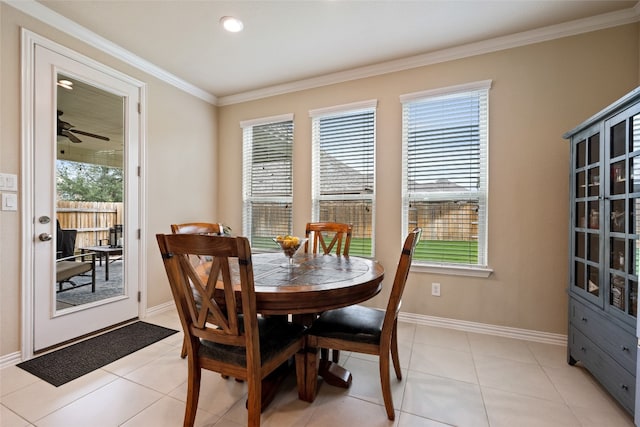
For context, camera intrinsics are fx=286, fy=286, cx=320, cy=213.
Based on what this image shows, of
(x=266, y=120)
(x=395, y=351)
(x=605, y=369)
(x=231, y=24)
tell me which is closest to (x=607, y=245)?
(x=605, y=369)

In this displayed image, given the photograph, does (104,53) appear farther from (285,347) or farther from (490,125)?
(490,125)

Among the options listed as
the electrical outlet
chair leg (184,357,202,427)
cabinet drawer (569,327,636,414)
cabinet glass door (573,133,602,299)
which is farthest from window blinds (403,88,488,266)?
chair leg (184,357,202,427)

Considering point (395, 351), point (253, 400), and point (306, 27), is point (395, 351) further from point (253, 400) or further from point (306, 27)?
point (306, 27)

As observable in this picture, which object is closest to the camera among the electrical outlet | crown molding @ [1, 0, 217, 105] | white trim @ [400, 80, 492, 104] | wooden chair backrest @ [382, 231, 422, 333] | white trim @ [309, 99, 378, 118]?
wooden chair backrest @ [382, 231, 422, 333]

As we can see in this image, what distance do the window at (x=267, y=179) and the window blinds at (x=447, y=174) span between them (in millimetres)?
1418

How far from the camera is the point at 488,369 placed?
203cm

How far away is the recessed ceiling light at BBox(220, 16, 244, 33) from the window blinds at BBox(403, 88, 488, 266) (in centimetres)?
169

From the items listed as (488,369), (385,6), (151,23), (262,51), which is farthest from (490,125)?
(151,23)

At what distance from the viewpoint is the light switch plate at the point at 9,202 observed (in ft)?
6.63

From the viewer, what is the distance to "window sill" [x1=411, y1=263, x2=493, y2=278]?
8.55 feet

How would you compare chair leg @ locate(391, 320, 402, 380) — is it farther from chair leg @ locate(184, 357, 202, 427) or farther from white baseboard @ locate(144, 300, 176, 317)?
white baseboard @ locate(144, 300, 176, 317)

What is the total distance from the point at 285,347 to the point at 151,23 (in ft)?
8.90

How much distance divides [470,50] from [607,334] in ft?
7.97

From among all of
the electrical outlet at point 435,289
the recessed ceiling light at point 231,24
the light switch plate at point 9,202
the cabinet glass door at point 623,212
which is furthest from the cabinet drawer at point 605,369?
the light switch plate at point 9,202
